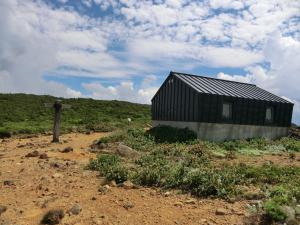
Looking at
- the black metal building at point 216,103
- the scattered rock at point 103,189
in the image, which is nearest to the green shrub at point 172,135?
the black metal building at point 216,103

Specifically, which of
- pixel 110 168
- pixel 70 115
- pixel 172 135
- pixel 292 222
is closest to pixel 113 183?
pixel 110 168

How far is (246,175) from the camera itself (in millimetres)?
12805

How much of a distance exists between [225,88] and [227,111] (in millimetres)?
2209

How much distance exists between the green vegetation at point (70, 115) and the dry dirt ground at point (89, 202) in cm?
1645

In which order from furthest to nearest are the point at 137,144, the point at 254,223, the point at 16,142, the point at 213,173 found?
1. the point at 16,142
2. the point at 137,144
3. the point at 213,173
4. the point at 254,223

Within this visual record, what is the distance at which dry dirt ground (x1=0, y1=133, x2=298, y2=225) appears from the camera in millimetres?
9656

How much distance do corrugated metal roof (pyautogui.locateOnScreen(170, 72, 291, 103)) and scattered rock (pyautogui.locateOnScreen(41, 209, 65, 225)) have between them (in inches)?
670

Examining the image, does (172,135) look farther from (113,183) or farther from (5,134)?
(113,183)

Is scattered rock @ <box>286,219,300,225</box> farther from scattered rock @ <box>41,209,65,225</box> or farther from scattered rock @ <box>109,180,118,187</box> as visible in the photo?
scattered rock @ <box>109,180,118,187</box>

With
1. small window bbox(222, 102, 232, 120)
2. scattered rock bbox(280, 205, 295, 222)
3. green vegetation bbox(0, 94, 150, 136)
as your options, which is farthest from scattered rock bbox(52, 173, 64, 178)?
green vegetation bbox(0, 94, 150, 136)

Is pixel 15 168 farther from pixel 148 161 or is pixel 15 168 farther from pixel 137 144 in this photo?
pixel 137 144

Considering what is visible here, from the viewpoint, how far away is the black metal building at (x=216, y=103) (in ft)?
85.7

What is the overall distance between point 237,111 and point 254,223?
19.3 meters

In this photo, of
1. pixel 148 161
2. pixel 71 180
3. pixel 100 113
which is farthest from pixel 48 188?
pixel 100 113
